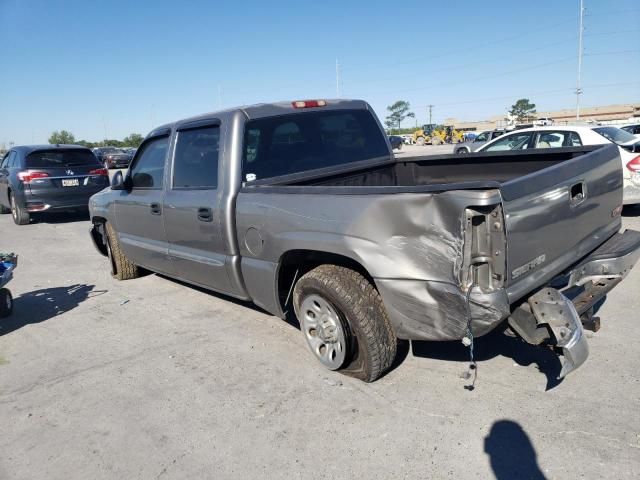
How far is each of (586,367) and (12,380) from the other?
4.18m

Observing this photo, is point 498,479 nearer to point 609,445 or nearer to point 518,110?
point 609,445

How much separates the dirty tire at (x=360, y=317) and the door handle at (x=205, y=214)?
3.75 feet

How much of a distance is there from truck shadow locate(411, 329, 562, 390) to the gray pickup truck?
20.1 inches

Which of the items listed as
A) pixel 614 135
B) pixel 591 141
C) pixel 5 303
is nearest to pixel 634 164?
pixel 591 141

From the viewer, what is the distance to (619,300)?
4.55 m

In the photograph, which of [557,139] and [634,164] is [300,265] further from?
[557,139]

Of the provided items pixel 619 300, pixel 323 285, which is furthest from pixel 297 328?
pixel 619 300

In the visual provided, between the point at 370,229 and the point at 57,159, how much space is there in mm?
10252

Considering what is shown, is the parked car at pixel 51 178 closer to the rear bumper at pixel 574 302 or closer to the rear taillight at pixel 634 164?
the rear taillight at pixel 634 164

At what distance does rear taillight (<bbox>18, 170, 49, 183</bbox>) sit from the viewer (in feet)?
34.8

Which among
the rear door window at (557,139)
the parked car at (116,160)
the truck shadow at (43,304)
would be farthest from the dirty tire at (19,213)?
the parked car at (116,160)

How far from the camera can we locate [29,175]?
34.8 feet

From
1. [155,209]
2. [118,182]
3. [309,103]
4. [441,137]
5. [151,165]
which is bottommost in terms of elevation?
[155,209]

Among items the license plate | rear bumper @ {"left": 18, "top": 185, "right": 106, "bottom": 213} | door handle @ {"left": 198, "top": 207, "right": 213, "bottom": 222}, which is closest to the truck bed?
door handle @ {"left": 198, "top": 207, "right": 213, "bottom": 222}
